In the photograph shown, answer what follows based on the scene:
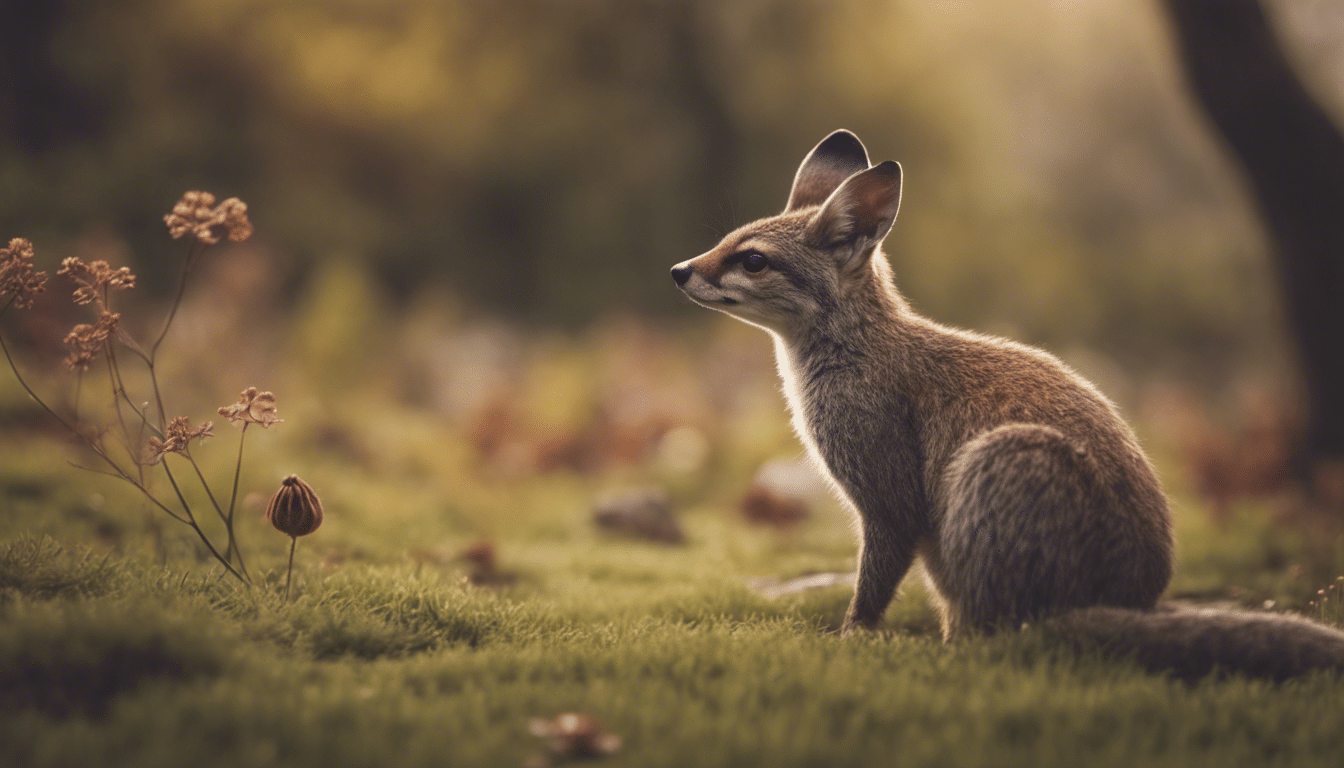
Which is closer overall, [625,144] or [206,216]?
[206,216]

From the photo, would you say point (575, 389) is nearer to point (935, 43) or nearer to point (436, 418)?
point (436, 418)

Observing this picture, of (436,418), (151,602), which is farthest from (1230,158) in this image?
(436,418)

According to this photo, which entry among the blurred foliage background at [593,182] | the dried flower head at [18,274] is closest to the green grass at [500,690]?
the dried flower head at [18,274]

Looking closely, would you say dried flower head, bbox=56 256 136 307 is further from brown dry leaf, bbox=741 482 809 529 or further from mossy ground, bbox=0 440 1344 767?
brown dry leaf, bbox=741 482 809 529

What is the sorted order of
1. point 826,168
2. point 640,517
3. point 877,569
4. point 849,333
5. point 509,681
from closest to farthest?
point 509,681, point 877,569, point 849,333, point 826,168, point 640,517

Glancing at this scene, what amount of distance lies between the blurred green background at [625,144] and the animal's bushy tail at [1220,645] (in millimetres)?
9041

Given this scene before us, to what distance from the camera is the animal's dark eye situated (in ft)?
14.6

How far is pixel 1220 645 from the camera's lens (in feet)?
10.7

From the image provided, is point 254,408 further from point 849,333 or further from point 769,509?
point 769,509

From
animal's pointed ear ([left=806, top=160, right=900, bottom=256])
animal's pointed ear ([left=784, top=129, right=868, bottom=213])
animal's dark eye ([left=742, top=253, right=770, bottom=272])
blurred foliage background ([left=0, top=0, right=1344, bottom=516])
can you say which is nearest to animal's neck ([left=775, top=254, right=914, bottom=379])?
animal's pointed ear ([left=806, top=160, right=900, bottom=256])

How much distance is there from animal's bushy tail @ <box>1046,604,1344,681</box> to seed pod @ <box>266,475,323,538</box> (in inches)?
132

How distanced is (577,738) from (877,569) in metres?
2.14

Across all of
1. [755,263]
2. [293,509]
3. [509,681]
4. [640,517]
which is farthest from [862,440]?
[640,517]

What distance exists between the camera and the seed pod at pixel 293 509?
3.78 meters
